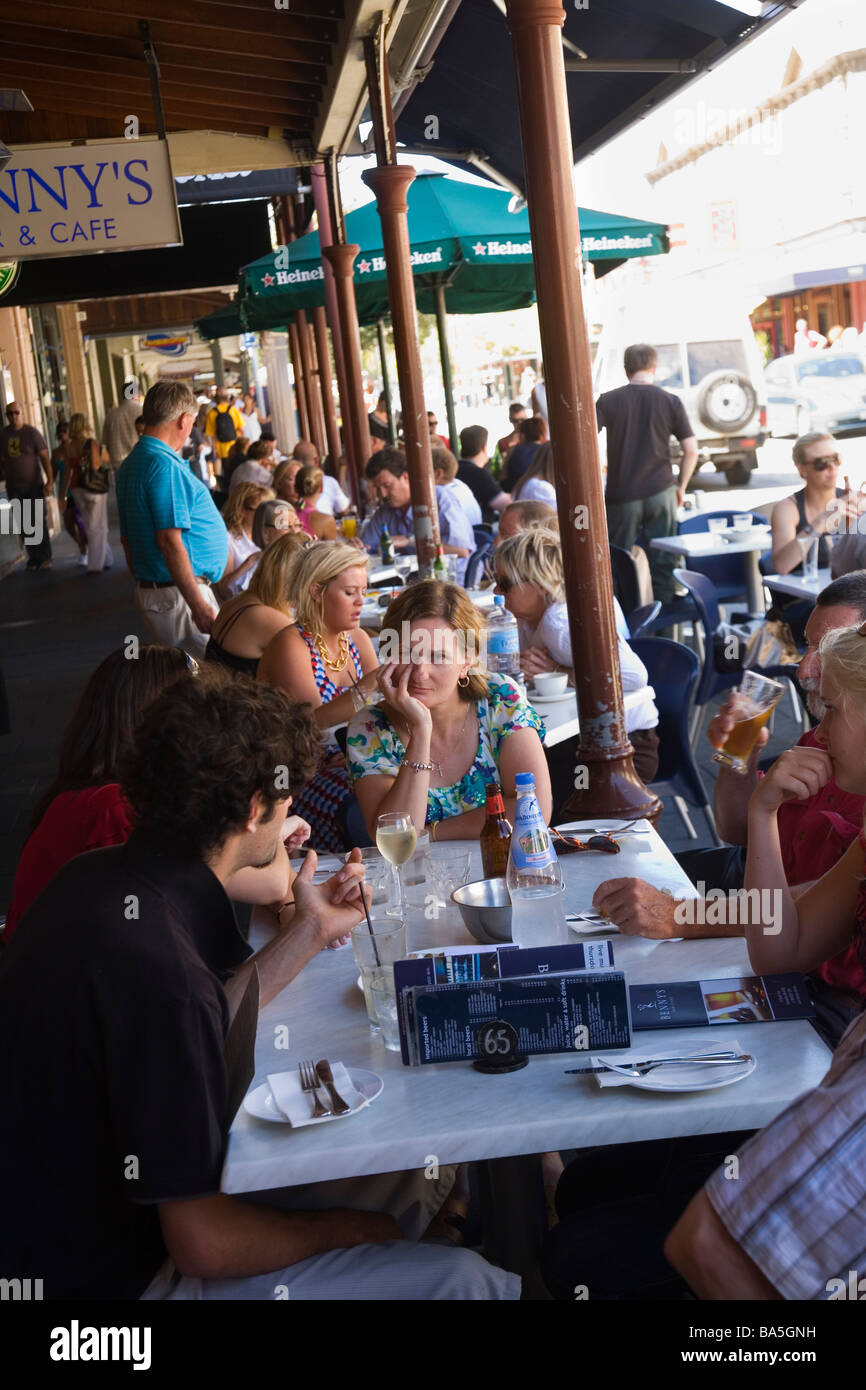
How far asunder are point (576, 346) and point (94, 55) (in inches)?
202

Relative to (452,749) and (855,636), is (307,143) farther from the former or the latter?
(855,636)

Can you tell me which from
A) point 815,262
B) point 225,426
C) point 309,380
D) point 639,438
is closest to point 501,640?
point 639,438

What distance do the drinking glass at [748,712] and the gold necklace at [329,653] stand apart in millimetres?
1962

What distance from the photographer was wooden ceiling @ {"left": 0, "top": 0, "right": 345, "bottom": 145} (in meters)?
6.18

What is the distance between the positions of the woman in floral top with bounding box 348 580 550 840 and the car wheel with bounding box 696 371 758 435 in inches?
675

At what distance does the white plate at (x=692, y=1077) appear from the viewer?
1.73 meters

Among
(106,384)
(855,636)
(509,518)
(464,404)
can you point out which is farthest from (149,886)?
(464,404)

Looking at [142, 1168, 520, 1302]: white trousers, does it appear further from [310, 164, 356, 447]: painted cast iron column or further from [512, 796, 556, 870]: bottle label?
[310, 164, 356, 447]: painted cast iron column

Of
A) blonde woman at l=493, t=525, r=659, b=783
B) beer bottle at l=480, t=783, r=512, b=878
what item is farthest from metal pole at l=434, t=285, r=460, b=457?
beer bottle at l=480, t=783, r=512, b=878

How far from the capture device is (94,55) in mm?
7160

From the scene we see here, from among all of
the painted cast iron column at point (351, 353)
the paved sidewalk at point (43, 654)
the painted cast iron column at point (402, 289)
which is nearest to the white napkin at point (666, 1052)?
the paved sidewalk at point (43, 654)

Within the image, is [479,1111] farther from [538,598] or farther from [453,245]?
[453,245]

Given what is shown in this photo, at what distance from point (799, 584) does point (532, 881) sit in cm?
378

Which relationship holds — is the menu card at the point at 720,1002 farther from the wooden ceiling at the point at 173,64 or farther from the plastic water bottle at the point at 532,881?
the wooden ceiling at the point at 173,64
